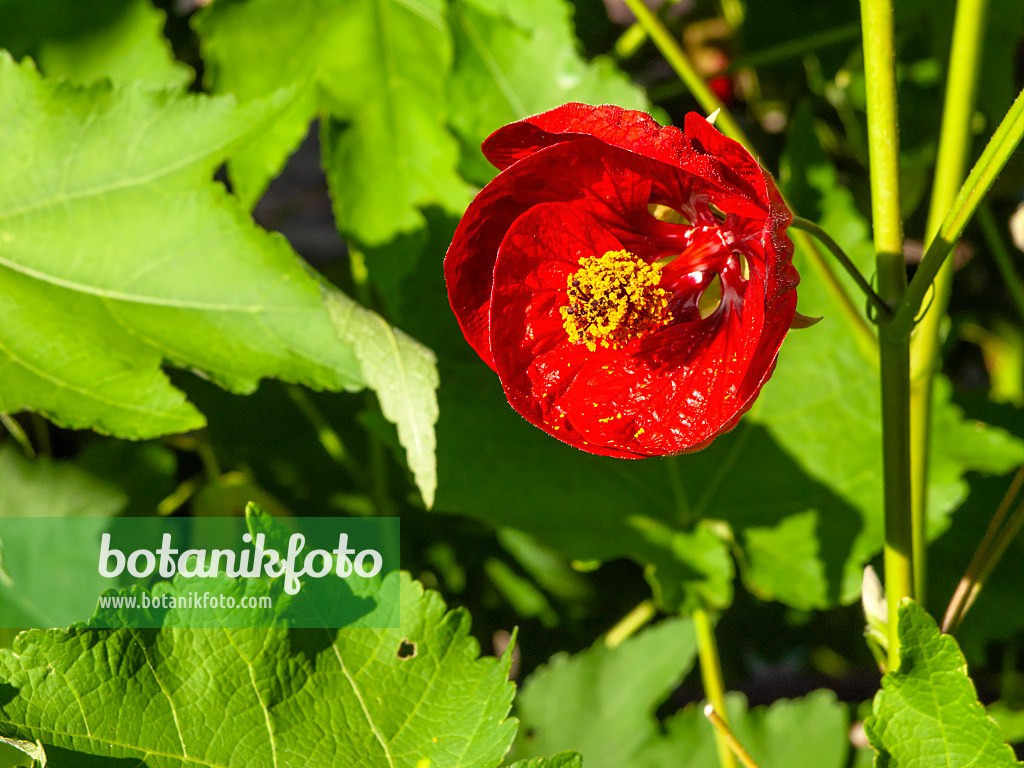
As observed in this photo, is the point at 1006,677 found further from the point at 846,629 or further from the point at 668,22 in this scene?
the point at 668,22

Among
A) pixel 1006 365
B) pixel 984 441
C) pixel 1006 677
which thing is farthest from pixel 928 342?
pixel 1006 365

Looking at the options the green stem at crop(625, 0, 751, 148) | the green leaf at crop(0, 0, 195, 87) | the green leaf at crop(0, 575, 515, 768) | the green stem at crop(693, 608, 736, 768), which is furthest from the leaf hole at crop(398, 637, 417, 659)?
the green leaf at crop(0, 0, 195, 87)

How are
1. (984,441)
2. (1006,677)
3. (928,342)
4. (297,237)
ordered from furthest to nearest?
(297,237) < (1006,677) < (984,441) < (928,342)

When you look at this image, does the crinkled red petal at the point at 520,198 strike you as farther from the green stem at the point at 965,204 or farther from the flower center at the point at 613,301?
the green stem at the point at 965,204

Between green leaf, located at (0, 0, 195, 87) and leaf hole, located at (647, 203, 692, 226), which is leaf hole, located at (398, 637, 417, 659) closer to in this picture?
leaf hole, located at (647, 203, 692, 226)

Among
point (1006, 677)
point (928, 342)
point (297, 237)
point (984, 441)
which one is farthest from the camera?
point (297, 237)

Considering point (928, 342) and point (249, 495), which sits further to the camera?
point (249, 495)
